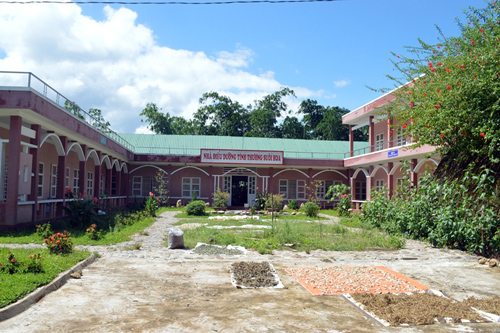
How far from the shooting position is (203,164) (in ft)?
92.1

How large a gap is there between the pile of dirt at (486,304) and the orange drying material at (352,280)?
869 mm

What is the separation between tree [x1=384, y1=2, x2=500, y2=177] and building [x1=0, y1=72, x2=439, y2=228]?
3920 mm

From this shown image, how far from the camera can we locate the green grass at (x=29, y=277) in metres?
5.35

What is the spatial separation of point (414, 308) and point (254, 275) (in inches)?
113

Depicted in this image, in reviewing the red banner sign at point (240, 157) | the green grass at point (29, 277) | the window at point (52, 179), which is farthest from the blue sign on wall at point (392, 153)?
the green grass at point (29, 277)

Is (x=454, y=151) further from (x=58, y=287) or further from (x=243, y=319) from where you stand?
(x=58, y=287)

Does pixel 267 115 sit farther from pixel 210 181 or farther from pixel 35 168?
pixel 35 168

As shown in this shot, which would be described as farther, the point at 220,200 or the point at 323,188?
the point at 323,188

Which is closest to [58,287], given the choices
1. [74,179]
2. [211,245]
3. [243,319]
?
[243,319]

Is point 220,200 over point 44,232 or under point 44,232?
over

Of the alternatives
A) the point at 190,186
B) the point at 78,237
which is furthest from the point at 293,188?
the point at 78,237

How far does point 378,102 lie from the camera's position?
22.5m

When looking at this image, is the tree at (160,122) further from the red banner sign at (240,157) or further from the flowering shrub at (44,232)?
the flowering shrub at (44,232)

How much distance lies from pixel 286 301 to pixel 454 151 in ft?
29.2
